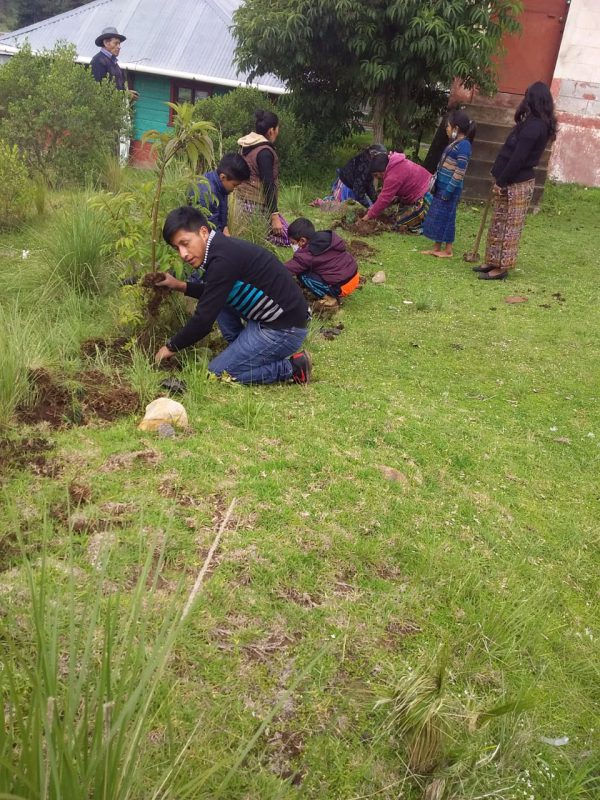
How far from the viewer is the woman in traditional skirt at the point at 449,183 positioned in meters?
7.27

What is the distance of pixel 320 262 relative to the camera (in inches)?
228

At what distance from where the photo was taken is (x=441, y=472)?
3617mm

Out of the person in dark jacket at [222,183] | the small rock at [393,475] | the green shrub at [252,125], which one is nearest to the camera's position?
the small rock at [393,475]

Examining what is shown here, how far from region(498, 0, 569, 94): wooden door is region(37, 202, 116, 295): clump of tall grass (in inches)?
365

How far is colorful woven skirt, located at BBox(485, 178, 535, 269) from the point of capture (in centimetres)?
702

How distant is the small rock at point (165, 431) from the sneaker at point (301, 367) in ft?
3.67

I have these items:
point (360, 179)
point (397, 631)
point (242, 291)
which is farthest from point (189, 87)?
point (397, 631)

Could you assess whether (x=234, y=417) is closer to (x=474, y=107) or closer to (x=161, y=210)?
(x=161, y=210)

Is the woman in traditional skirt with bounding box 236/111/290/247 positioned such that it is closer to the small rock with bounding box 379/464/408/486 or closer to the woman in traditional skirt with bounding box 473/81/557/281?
the woman in traditional skirt with bounding box 473/81/557/281

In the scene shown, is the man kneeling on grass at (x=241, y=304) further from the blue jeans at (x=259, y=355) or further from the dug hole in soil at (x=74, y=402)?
the dug hole in soil at (x=74, y=402)

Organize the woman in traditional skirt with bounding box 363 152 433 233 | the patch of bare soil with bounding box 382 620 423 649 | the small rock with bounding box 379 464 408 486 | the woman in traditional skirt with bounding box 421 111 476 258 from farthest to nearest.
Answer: the woman in traditional skirt with bounding box 363 152 433 233 → the woman in traditional skirt with bounding box 421 111 476 258 → the small rock with bounding box 379 464 408 486 → the patch of bare soil with bounding box 382 620 423 649

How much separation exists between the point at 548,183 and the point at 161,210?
32.5 feet

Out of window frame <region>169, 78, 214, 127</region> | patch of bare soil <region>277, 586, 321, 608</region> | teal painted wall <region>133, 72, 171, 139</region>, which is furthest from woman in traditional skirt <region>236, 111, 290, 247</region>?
window frame <region>169, 78, 214, 127</region>

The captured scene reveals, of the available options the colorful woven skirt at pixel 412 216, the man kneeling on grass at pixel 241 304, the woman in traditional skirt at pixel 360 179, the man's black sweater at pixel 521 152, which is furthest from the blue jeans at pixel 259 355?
the woman in traditional skirt at pixel 360 179
